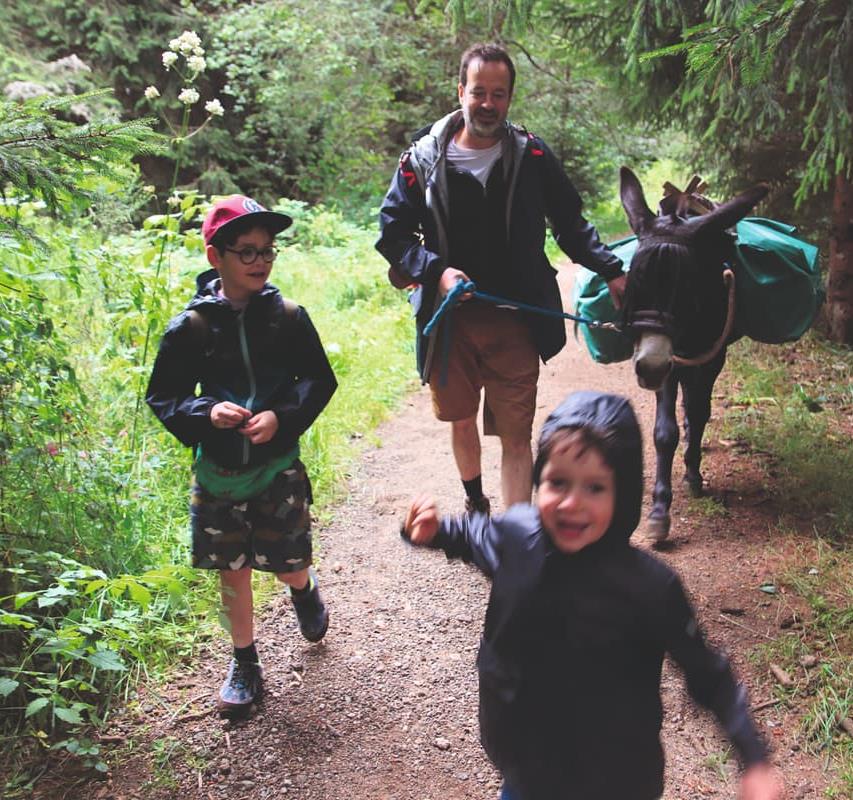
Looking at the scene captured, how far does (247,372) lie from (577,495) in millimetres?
1615

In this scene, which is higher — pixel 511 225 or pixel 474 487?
pixel 511 225

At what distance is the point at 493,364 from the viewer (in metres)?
3.75

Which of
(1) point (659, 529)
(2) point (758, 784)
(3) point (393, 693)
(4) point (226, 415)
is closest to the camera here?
(2) point (758, 784)

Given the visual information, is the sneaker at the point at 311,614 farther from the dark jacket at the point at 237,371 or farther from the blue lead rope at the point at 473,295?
the blue lead rope at the point at 473,295

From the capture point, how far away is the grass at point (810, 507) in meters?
2.86

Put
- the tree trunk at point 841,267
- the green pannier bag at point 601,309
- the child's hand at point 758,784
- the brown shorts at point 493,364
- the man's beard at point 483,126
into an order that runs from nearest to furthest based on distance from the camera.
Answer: the child's hand at point 758,784 → the man's beard at point 483,126 → the brown shorts at point 493,364 → the green pannier bag at point 601,309 → the tree trunk at point 841,267

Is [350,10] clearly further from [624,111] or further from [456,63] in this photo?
[624,111]

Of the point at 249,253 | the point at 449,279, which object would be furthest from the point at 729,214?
the point at 249,253

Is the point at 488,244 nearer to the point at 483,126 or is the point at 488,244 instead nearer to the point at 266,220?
the point at 483,126

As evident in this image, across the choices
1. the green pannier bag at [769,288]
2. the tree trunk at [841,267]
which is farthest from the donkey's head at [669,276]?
the tree trunk at [841,267]

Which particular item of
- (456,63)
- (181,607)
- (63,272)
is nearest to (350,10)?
(456,63)

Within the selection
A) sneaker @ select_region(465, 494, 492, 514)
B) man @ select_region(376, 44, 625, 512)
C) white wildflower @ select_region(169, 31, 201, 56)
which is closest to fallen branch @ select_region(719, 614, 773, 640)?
man @ select_region(376, 44, 625, 512)

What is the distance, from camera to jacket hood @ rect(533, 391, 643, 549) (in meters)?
1.54

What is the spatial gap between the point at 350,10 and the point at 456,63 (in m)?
2.16
